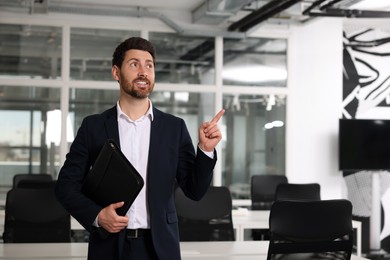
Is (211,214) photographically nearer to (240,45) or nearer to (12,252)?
(12,252)

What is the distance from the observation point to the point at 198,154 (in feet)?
7.59

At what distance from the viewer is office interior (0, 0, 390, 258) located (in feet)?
28.8

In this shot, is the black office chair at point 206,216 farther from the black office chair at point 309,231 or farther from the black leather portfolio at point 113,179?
the black leather portfolio at point 113,179

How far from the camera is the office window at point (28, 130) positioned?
28.8 ft

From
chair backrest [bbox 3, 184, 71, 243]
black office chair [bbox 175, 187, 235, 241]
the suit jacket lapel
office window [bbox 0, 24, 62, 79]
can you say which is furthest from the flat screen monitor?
the suit jacket lapel

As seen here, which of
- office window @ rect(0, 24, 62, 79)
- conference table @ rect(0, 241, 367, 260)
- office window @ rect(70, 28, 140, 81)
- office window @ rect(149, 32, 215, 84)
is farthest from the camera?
office window @ rect(149, 32, 215, 84)

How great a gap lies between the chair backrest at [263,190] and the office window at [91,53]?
273 cm

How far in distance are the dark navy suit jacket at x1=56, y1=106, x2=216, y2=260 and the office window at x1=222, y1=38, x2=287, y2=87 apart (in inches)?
277

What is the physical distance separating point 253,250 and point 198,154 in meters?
1.78

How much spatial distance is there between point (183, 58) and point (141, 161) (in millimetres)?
7016

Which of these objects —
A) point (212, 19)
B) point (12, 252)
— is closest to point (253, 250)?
point (12, 252)

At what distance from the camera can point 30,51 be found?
883 cm

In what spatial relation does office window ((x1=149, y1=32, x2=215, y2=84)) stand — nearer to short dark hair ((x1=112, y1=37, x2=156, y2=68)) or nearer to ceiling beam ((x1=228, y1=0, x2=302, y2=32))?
ceiling beam ((x1=228, y1=0, x2=302, y2=32))

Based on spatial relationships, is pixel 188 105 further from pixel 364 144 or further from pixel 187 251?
pixel 187 251
